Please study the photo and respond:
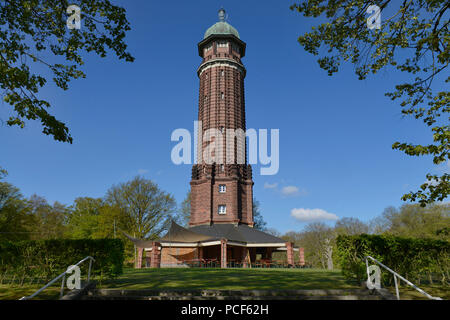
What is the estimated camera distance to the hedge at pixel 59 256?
990cm

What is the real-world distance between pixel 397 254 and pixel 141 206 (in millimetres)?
36086

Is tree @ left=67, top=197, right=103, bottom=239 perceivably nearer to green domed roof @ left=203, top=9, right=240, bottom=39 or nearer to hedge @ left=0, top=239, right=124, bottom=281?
green domed roof @ left=203, top=9, right=240, bottom=39

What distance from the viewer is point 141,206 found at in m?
41.8

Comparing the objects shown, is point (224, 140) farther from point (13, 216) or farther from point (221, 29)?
point (13, 216)

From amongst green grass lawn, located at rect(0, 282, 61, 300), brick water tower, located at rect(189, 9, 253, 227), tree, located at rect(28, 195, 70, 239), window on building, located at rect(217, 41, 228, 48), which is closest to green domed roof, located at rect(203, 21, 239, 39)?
brick water tower, located at rect(189, 9, 253, 227)

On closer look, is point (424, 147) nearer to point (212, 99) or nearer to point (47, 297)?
point (47, 297)

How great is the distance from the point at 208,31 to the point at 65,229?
112 ft

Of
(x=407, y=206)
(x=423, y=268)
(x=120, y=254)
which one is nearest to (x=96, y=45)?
(x=120, y=254)

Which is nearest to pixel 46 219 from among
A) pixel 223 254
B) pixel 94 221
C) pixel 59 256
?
pixel 94 221

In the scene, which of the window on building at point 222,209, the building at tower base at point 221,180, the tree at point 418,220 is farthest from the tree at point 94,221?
the tree at point 418,220

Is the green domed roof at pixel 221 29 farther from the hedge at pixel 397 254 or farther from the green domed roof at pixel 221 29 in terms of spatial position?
the hedge at pixel 397 254

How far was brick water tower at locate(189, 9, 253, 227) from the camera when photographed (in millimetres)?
33438

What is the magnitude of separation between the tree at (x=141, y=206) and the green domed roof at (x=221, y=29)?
2157cm
